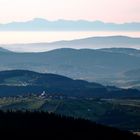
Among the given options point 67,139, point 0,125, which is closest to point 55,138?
point 67,139

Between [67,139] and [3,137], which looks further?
[67,139]

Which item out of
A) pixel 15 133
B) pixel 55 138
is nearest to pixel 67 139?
pixel 55 138

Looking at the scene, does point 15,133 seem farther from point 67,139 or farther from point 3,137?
point 67,139

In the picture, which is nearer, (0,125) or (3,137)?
(3,137)

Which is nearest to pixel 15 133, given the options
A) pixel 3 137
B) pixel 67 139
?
pixel 3 137

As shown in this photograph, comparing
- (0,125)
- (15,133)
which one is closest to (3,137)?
(15,133)

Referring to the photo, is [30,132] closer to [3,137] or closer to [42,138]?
[42,138]

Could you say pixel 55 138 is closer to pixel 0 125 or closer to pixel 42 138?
pixel 42 138
